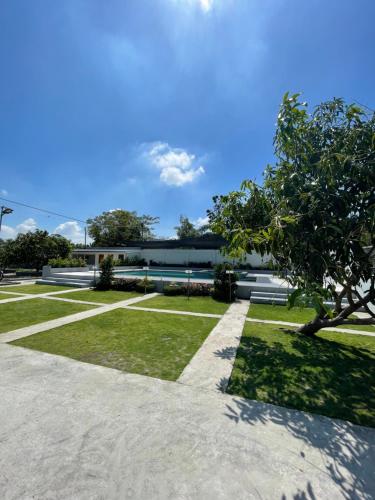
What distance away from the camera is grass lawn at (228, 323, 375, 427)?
10.6 feet

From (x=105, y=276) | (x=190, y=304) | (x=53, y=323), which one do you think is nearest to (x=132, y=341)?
(x=53, y=323)

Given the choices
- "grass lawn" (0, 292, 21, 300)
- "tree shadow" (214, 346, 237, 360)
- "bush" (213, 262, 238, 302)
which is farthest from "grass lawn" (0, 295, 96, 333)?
"bush" (213, 262, 238, 302)

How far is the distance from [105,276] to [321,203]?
12.6m

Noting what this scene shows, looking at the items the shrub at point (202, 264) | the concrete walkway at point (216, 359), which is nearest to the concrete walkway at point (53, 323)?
the concrete walkway at point (216, 359)

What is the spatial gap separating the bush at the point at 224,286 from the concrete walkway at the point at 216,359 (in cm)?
341

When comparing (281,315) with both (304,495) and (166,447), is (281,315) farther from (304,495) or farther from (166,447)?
(166,447)

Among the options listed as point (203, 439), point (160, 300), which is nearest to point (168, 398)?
point (203, 439)

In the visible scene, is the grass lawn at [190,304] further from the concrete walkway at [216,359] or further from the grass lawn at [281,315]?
the concrete walkway at [216,359]

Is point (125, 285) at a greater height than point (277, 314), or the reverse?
point (125, 285)

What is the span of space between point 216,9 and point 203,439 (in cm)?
1000

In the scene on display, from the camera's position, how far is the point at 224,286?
10992 mm

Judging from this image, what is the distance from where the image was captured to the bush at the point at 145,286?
12729 millimetres

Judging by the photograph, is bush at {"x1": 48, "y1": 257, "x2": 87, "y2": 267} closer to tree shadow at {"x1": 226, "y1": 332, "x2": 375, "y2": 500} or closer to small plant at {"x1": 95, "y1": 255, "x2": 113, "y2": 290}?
small plant at {"x1": 95, "y1": 255, "x2": 113, "y2": 290}

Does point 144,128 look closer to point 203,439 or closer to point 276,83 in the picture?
point 276,83
